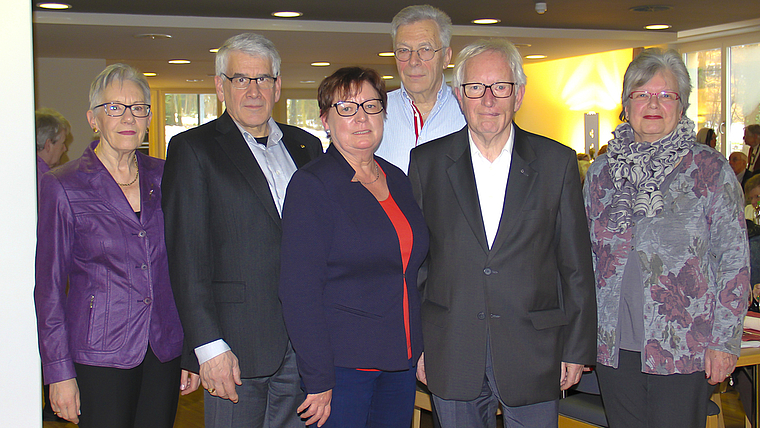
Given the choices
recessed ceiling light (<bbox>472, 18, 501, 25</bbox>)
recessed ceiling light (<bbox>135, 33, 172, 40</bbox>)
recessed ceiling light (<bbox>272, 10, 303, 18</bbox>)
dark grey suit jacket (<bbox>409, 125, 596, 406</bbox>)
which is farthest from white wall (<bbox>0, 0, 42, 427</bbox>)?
recessed ceiling light (<bbox>472, 18, 501, 25</bbox>)

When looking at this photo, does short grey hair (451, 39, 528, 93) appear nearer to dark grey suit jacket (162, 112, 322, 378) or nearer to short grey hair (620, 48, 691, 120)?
short grey hair (620, 48, 691, 120)

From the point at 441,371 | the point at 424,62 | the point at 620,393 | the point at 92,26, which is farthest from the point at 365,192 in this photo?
the point at 92,26

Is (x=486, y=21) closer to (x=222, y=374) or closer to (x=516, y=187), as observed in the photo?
(x=516, y=187)

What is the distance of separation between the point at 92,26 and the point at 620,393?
571 centimetres

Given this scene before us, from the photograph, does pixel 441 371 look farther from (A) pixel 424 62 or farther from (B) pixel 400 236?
(A) pixel 424 62

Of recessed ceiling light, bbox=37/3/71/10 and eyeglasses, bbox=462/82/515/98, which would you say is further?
recessed ceiling light, bbox=37/3/71/10

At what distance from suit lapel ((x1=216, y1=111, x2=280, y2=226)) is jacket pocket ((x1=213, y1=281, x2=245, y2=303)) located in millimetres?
231

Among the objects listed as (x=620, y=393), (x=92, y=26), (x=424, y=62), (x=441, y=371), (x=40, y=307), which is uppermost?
(x=92, y=26)

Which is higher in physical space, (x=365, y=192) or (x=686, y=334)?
(x=365, y=192)

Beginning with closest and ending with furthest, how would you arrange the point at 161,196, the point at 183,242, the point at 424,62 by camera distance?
the point at 183,242, the point at 161,196, the point at 424,62

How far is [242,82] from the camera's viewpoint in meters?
2.12

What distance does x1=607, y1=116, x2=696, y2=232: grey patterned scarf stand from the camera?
2.15 meters

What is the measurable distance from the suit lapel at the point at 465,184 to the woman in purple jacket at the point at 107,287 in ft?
3.26

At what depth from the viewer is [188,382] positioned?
221 centimetres
